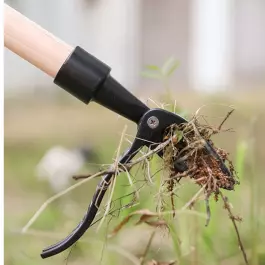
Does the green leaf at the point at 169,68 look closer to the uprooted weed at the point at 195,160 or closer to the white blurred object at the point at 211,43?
the uprooted weed at the point at 195,160

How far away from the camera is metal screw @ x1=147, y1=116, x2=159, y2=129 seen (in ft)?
1.86

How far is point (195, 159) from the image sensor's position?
0.58 meters

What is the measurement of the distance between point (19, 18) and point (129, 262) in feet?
1.30

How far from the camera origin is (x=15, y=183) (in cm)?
166

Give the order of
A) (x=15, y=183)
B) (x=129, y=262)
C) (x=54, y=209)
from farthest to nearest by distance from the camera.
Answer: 1. (x=15, y=183)
2. (x=54, y=209)
3. (x=129, y=262)

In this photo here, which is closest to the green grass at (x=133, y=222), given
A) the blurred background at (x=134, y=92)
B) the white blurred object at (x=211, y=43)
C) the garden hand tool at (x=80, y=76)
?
the blurred background at (x=134, y=92)

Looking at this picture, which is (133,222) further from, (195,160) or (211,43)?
(211,43)

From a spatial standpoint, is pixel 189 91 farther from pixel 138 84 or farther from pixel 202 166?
pixel 202 166

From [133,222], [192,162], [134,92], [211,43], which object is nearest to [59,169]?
[133,222]

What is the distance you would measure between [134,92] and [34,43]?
2.86m

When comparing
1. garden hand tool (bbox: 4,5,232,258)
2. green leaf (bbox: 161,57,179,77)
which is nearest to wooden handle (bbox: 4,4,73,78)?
garden hand tool (bbox: 4,5,232,258)

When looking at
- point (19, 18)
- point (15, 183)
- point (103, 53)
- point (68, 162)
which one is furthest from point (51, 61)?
point (103, 53)

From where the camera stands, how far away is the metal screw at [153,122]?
1.86 feet

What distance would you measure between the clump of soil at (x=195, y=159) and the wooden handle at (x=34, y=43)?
0.39 feet
